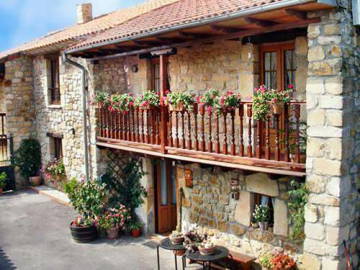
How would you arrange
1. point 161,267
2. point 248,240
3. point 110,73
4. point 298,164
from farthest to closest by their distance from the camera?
1. point 110,73
2. point 161,267
3. point 248,240
4. point 298,164

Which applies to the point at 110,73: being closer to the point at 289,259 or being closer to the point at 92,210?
the point at 92,210

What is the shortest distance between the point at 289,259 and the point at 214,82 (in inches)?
145

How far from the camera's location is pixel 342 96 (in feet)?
20.4

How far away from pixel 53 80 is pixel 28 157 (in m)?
3.00

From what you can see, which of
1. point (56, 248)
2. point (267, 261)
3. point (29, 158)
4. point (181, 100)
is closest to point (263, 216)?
point (267, 261)

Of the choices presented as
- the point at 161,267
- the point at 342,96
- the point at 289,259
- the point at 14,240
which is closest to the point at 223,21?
the point at 342,96

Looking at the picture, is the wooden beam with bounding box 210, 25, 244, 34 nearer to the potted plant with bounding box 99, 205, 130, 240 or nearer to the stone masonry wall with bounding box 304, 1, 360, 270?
the stone masonry wall with bounding box 304, 1, 360, 270

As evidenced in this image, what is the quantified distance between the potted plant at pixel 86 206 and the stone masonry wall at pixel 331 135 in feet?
19.1

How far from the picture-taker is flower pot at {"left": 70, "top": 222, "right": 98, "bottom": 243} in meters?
10.7

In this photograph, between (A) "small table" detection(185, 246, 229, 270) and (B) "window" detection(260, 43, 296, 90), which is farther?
(A) "small table" detection(185, 246, 229, 270)

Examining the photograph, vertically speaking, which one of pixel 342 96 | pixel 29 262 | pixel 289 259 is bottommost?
pixel 29 262

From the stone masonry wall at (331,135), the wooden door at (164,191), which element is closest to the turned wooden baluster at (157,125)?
the wooden door at (164,191)

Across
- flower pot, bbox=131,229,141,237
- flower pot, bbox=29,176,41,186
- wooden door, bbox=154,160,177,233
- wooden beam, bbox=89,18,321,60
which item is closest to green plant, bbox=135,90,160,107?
wooden beam, bbox=89,18,321,60

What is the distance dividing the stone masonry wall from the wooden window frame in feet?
34.2
